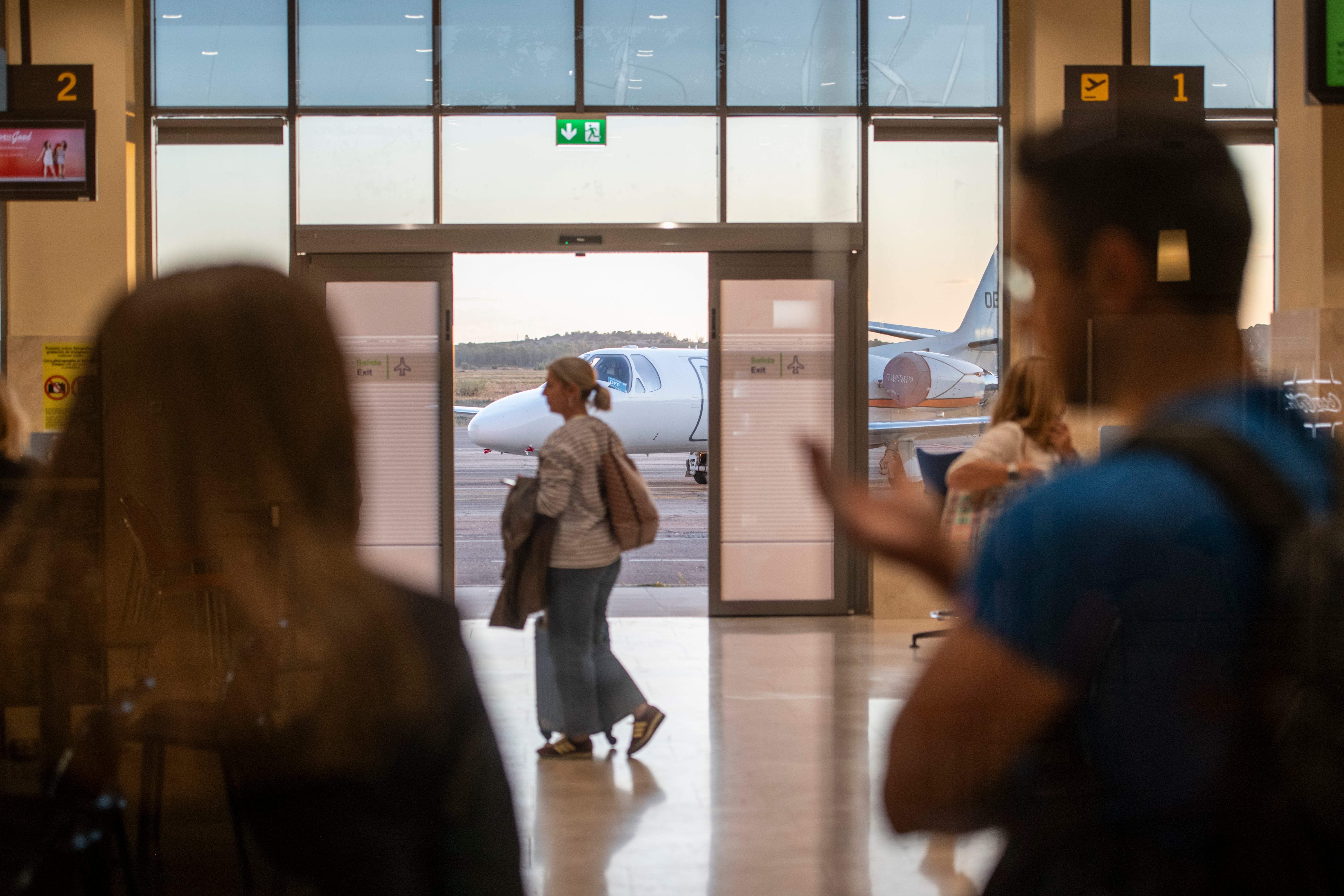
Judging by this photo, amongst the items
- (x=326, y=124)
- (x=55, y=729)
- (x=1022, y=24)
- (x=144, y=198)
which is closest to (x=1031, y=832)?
(x=55, y=729)

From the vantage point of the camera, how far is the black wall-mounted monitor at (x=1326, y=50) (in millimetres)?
1570

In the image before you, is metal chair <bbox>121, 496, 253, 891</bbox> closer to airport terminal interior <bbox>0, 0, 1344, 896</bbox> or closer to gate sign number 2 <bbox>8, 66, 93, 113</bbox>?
airport terminal interior <bbox>0, 0, 1344, 896</bbox>

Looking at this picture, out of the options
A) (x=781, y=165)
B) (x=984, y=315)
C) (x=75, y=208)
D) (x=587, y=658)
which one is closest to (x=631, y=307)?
(x=75, y=208)

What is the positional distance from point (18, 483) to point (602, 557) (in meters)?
2.24

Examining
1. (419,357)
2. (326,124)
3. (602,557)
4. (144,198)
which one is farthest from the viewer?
(326,124)

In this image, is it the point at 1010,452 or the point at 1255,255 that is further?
the point at 1010,452

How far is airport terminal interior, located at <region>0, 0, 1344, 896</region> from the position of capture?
3.50ft

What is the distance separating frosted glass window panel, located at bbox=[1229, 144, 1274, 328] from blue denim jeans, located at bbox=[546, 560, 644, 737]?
2405 mm

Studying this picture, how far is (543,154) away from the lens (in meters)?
5.48

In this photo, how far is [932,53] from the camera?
590 centimetres

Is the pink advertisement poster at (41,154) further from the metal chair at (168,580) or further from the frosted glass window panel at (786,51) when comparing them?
the frosted glass window panel at (786,51)

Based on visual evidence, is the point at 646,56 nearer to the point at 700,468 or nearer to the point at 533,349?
the point at 700,468

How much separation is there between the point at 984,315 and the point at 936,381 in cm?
99

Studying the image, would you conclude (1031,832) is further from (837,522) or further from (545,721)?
(545,721)
